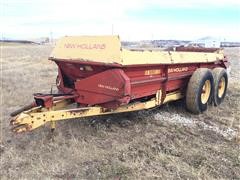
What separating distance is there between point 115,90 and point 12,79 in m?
7.09

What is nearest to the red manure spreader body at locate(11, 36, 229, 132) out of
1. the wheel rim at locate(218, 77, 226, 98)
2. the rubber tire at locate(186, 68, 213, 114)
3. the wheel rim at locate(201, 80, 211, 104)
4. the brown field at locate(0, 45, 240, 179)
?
the rubber tire at locate(186, 68, 213, 114)

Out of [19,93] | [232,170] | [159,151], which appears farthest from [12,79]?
[232,170]

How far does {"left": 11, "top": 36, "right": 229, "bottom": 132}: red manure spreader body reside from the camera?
194 inches

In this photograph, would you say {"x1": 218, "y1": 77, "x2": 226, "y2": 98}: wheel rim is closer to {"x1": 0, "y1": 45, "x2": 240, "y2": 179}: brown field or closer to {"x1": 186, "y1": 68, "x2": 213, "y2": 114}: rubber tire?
{"x1": 0, "y1": 45, "x2": 240, "y2": 179}: brown field

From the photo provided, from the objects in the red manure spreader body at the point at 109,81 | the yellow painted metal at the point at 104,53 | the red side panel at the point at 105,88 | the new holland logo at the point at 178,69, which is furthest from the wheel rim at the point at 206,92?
the red side panel at the point at 105,88

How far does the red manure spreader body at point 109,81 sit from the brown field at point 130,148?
387mm

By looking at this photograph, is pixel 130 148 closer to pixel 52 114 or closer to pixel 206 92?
pixel 52 114

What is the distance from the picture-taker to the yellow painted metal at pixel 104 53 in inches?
197

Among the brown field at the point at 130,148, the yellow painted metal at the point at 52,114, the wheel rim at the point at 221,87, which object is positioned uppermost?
the yellow painted metal at the point at 52,114

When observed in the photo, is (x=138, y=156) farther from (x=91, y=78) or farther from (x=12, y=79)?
(x=12, y=79)

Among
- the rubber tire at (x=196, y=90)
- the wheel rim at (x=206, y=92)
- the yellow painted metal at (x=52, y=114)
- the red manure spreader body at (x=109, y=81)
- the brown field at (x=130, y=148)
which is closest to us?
the brown field at (x=130, y=148)

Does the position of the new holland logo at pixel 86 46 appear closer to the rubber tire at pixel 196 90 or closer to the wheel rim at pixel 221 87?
the rubber tire at pixel 196 90

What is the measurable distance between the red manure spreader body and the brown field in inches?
15.2

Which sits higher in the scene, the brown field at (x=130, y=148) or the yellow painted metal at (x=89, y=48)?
the yellow painted metal at (x=89, y=48)
